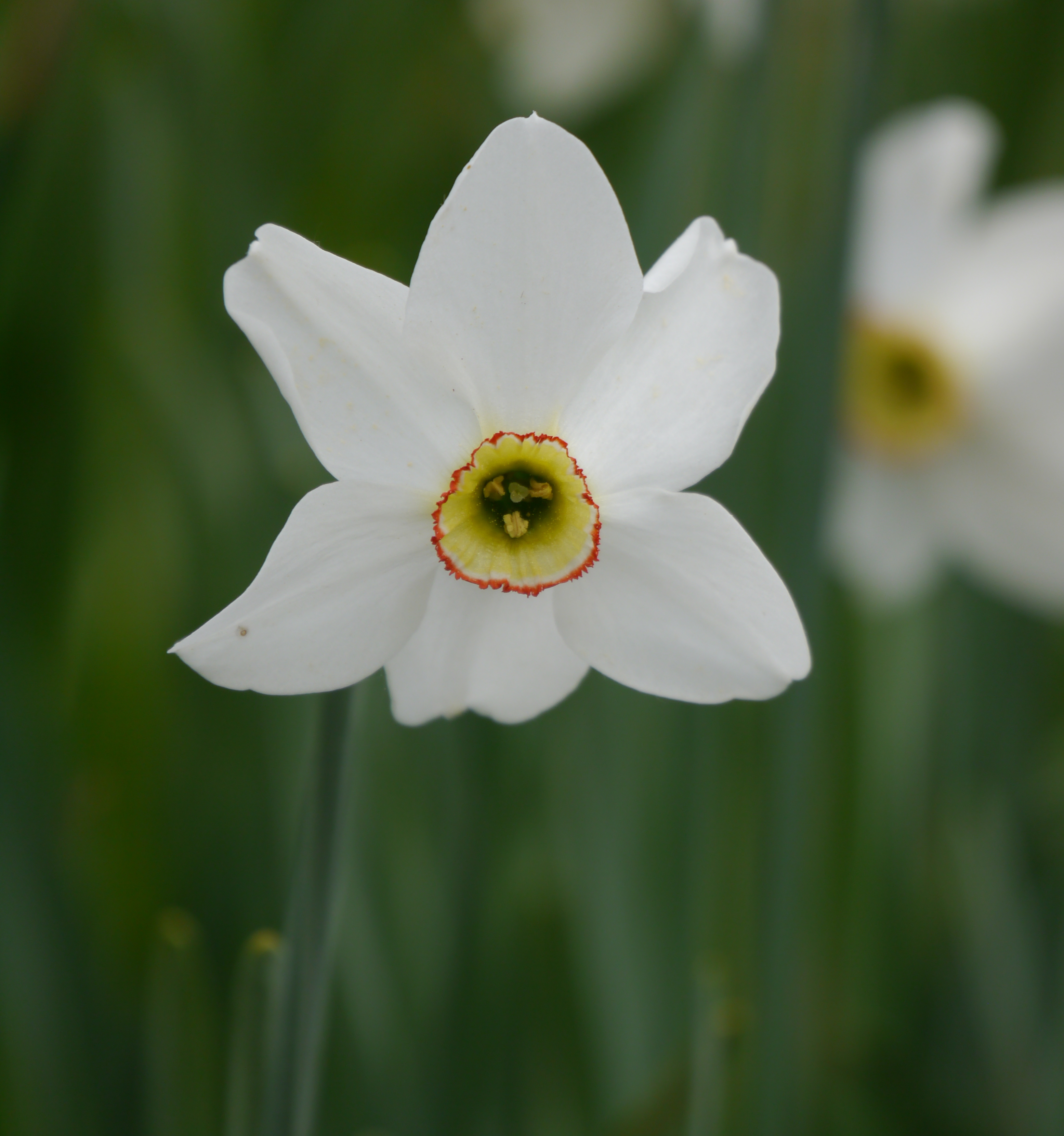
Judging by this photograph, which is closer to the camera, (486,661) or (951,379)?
(486,661)

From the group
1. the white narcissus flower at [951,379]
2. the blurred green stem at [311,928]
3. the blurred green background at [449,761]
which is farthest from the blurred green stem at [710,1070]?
the white narcissus flower at [951,379]

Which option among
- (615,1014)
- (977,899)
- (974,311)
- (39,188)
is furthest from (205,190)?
(977,899)

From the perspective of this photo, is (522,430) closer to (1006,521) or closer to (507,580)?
(507,580)

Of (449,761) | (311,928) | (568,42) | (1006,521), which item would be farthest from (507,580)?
(568,42)

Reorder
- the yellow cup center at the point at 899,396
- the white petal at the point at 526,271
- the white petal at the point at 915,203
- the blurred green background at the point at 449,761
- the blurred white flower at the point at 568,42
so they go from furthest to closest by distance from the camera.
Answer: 1. the blurred white flower at the point at 568,42
2. the yellow cup center at the point at 899,396
3. the white petal at the point at 915,203
4. the blurred green background at the point at 449,761
5. the white petal at the point at 526,271

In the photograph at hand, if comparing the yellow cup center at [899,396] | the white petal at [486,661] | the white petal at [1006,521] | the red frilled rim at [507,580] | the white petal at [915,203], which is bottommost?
the white petal at [486,661]

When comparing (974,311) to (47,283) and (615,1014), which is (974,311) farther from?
(47,283)

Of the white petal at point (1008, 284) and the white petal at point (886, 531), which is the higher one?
the white petal at point (1008, 284)

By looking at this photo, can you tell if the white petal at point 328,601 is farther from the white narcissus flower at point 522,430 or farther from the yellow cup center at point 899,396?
the yellow cup center at point 899,396
